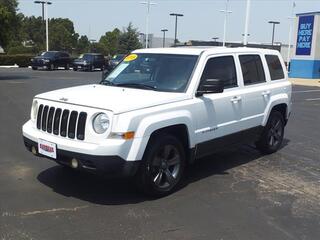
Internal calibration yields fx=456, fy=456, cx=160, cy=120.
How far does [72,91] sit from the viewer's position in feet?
19.1

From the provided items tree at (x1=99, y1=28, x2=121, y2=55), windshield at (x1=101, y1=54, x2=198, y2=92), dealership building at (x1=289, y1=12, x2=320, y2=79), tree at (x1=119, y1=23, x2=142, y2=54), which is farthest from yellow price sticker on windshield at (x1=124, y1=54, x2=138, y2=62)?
tree at (x1=99, y1=28, x2=121, y2=55)

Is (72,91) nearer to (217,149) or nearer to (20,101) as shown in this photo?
(217,149)

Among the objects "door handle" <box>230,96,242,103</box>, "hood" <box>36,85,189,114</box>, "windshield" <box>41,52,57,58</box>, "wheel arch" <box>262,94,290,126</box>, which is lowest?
"windshield" <box>41,52,57,58</box>

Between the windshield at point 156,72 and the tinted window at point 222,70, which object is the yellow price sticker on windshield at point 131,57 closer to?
the windshield at point 156,72

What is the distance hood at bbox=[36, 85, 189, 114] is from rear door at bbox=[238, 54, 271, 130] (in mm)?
1508

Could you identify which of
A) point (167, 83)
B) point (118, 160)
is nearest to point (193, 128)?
point (167, 83)

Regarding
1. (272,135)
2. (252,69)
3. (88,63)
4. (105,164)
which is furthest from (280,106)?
(88,63)

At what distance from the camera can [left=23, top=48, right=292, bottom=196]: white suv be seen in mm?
5012

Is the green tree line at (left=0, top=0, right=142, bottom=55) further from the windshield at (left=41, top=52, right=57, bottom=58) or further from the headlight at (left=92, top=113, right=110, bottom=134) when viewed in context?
the headlight at (left=92, top=113, right=110, bottom=134)

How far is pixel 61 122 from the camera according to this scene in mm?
5324

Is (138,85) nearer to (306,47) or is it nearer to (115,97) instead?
(115,97)

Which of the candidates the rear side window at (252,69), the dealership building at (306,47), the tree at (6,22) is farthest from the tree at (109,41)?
the rear side window at (252,69)

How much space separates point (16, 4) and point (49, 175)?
24308mm

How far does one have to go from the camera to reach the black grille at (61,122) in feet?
16.8
